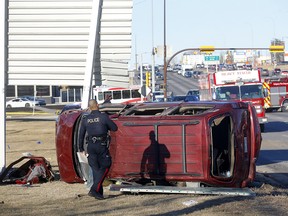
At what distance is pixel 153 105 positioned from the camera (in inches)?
496

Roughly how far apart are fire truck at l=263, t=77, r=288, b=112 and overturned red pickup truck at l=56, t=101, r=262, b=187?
135 ft

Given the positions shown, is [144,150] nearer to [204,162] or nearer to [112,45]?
[204,162]

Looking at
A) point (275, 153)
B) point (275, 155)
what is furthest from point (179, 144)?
point (275, 153)

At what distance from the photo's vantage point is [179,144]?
1120 centimetres

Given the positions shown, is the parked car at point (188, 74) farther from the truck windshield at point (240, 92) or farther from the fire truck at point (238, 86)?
the truck windshield at point (240, 92)

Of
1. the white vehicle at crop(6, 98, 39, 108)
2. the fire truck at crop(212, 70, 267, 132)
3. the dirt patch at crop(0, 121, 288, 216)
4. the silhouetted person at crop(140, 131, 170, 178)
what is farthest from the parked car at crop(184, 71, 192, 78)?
the silhouetted person at crop(140, 131, 170, 178)

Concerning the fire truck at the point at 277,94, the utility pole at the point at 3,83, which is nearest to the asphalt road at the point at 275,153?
the utility pole at the point at 3,83

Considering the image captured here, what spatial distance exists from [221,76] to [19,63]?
2165 centimetres

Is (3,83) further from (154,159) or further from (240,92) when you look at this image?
(240,92)

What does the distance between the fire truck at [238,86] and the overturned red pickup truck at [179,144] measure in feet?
70.1

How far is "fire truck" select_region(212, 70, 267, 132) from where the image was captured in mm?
33750

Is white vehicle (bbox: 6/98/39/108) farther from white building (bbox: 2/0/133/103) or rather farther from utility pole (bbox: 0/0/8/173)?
utility pole (bbox: 0/0/8/173)

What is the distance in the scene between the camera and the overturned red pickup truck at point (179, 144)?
11133 mm

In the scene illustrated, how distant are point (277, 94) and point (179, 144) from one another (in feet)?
145
